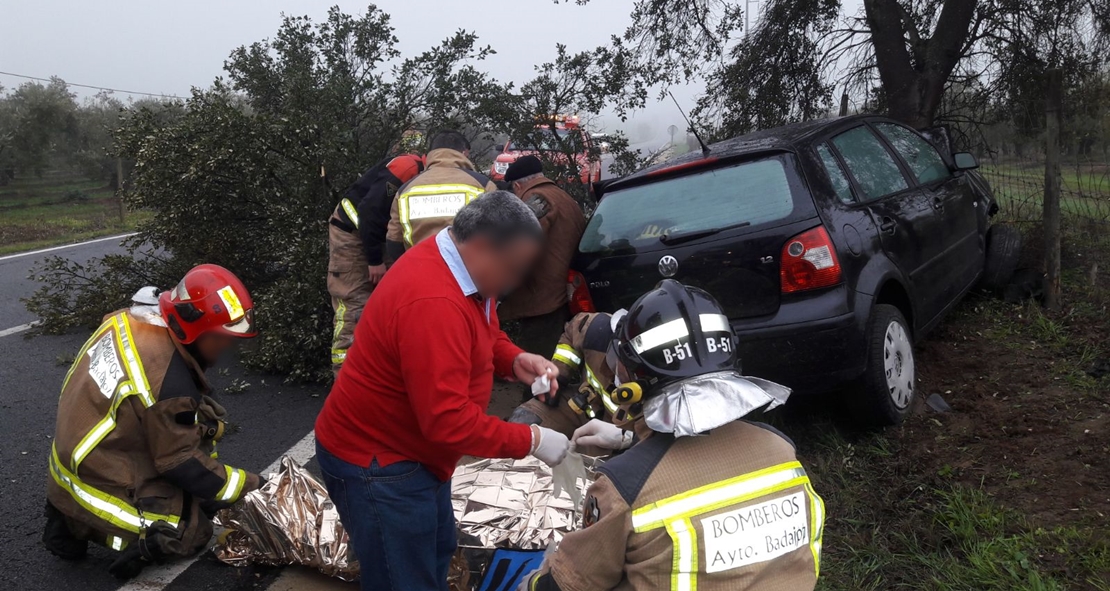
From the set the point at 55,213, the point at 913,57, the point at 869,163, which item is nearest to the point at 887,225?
the point at 869,163

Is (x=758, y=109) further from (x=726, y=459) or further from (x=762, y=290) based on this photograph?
(x=726, y=459)

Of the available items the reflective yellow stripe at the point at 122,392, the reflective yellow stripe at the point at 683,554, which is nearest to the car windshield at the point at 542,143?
the reflective yellow stripe at the point at 122,392

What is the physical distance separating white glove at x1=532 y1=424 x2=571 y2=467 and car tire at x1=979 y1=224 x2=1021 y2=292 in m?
4.95

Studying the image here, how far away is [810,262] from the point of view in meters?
3.98

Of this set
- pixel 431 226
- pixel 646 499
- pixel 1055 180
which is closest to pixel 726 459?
pixel 646 499

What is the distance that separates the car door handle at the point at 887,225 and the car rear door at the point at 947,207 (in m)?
0.59

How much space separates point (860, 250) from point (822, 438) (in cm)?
100

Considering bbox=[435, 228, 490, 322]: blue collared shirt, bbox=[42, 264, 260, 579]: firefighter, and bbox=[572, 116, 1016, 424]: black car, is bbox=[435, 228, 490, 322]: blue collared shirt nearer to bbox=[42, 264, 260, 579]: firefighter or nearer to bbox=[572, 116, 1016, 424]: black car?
bbox=[42, 264, 260, 579]: firefighter

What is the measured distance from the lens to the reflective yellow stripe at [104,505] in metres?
3.29

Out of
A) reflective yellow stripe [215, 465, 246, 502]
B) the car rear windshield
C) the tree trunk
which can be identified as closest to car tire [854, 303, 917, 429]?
the car rear windshield

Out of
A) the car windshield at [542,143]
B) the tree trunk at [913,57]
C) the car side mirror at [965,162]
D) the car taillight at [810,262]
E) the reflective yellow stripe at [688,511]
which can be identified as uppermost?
the tree trunk at [913,57]

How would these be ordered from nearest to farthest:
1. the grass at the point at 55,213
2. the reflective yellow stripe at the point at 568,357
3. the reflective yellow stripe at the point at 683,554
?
the reflective yellow stripe at the point at 683,554, the reflective yellow stripe at the point at 568,357, the grass at the point at 55,213

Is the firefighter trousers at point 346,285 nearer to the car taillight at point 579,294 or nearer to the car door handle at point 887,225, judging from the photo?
the car taillight at point 579,294

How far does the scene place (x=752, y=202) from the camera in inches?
166
